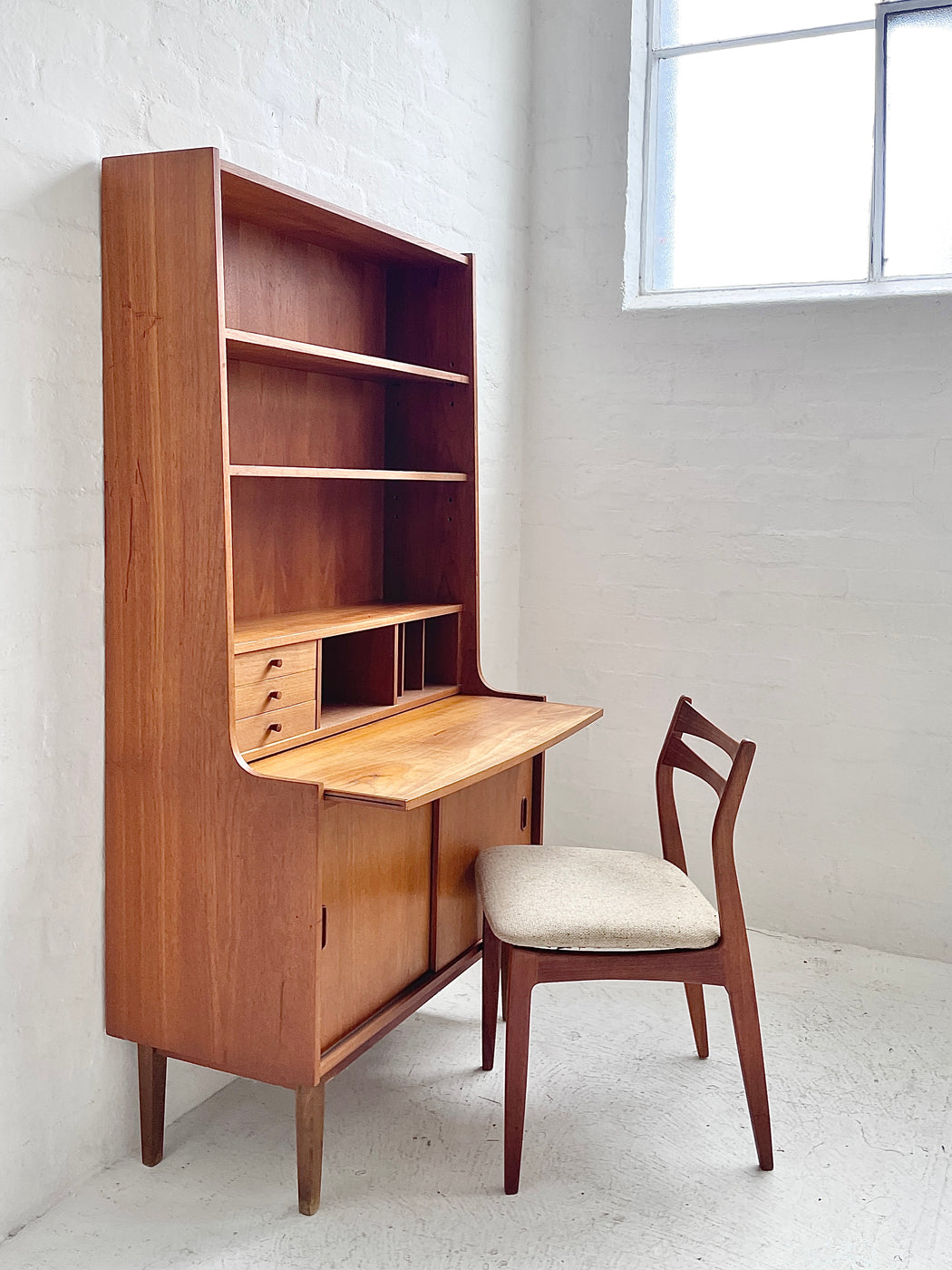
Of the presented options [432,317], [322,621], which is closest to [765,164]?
[432,317]

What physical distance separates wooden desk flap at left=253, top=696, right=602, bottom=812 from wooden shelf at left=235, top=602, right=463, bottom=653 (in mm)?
205

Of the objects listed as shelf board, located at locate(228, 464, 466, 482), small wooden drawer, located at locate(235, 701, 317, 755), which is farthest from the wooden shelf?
shelf board, located at locate(228, 464, 466, 482)

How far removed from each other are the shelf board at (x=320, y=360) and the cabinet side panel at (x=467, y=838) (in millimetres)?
865

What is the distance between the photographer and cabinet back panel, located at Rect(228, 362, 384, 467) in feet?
7.41

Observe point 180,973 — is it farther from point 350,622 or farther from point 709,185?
point 709,185

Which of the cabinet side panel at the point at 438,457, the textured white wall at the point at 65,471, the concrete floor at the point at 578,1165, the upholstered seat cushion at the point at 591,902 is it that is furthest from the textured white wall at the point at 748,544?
the textured white wall at the point at 65,471

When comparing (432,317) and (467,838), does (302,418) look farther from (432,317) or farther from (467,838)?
(467,838)

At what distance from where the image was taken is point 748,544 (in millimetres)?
3217

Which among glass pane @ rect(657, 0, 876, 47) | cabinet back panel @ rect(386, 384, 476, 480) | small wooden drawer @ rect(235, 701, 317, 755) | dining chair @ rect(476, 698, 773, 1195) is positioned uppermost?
glass pane @ rect(657, 0, 876, 47)

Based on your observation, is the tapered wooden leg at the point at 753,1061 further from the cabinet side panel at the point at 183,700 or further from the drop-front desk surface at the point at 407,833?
the cabinet side panel at the point at 183,700

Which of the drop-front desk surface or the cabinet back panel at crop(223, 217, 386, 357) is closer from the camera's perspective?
the drop-front desk surface

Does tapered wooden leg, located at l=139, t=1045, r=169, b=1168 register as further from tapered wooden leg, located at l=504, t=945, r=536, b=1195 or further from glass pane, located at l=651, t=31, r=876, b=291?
glass pane, located at l=651, t=31, r=876, b=291

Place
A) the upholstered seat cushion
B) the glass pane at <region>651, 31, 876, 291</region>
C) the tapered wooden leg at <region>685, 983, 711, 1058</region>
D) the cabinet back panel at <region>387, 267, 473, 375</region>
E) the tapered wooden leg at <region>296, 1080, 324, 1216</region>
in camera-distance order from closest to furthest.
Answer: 1. the tapered wooden leg at <region>296, 1080, 324, 1216</region>
2. the upholstered seat cushion
3. the tapered wooden leg at <region>685, 983, 711, 1058</region>
4. the cabinet back panel at <region>387, 267, 473, 375</region>
5. the glass pane at <region>651, 31, 876, 291</region>

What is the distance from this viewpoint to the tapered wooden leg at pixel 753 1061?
2.07 metres
